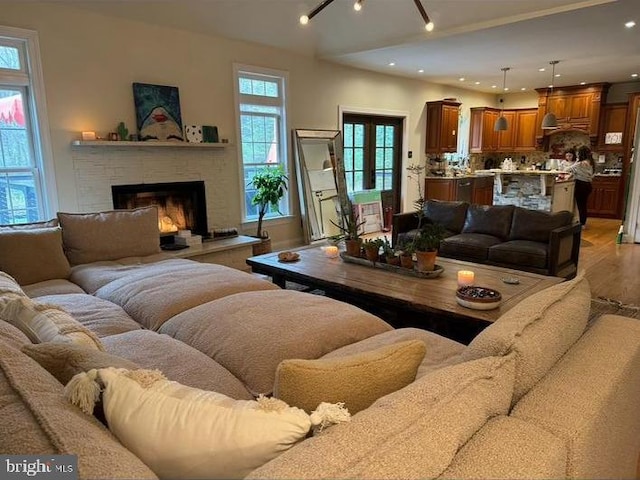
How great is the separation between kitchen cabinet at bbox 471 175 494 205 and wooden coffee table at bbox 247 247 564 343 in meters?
6.35

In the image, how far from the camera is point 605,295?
4.12 m

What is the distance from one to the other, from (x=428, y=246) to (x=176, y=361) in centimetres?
191

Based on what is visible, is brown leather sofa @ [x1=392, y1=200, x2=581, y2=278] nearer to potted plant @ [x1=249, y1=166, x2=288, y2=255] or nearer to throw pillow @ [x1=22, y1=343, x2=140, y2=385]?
potted plant @ [x1=249, y1=166, x2=288, y2=255]

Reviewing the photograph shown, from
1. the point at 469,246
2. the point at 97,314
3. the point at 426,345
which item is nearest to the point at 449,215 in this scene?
the point at 469,246

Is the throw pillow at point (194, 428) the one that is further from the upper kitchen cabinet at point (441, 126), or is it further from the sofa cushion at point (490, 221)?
the upper kitchen cabinet at point (441, 126)

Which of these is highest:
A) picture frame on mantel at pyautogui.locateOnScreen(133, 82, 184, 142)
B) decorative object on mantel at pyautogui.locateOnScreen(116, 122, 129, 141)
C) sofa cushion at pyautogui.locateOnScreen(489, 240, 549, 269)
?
picture frame on mantel at pyautogui.locateOnScreen(133, 82, 184, 142)

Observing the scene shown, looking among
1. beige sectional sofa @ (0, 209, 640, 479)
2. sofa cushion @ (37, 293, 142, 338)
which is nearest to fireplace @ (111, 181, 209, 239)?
sofa cushion @ (37, 293, 142, 338)

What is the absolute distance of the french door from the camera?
7348mm

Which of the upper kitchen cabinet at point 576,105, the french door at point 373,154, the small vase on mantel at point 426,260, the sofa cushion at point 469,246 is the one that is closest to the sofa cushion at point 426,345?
the small vase on mantel at point 426,260

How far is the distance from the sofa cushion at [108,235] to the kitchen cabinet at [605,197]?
8760 mm

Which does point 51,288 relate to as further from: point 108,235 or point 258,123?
point 258,123

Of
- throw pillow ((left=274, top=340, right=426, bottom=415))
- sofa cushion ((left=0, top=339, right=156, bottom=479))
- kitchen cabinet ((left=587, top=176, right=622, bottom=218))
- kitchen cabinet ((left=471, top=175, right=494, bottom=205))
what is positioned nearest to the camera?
sofa cushion ((left=0, top=339, right=156, bottom=479))

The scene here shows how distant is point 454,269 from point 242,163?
134 inches

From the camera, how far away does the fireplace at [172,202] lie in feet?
15.4
